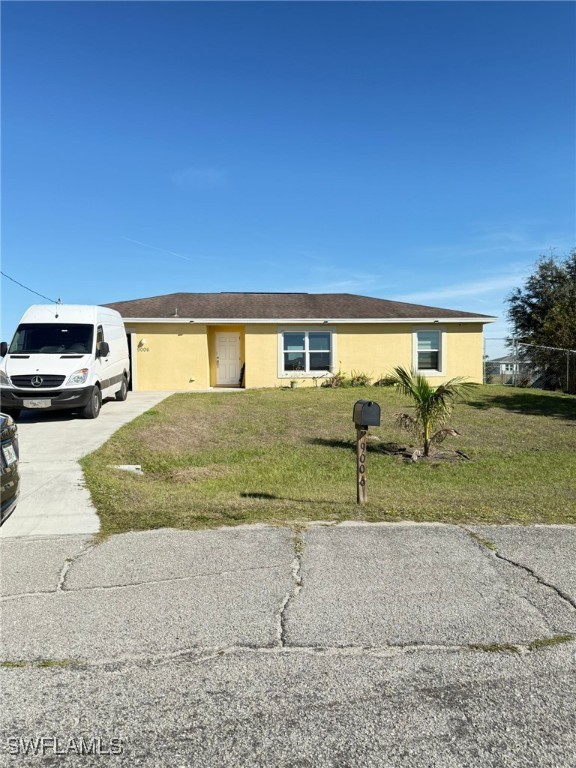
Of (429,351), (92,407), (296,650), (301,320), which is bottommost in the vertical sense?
(296,650)

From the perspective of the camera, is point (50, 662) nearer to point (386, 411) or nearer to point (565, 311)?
point (386, 411)

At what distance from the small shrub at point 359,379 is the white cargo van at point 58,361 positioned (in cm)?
997

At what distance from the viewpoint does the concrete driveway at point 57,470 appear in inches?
233

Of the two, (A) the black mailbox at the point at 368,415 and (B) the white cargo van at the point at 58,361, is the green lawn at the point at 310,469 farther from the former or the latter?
(B) the white cargo van at the point at 58,361

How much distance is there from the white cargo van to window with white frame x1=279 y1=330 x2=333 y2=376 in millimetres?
8560

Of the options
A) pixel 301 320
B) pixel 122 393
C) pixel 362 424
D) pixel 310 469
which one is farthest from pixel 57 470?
pixel 301 320

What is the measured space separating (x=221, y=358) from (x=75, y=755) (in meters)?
21.1

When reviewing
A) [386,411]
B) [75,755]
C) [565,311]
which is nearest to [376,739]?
[75,755]

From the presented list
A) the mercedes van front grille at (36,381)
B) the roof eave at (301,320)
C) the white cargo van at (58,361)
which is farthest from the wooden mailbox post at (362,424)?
the roof eave at (301,320)

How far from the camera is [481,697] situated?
2.82 metres

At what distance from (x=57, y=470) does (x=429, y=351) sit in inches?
693

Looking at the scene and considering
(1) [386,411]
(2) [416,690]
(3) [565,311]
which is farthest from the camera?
(3) [565,311]

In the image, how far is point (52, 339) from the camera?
13.7m

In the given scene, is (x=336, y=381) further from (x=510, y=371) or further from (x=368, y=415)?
(x=368, y=415)
